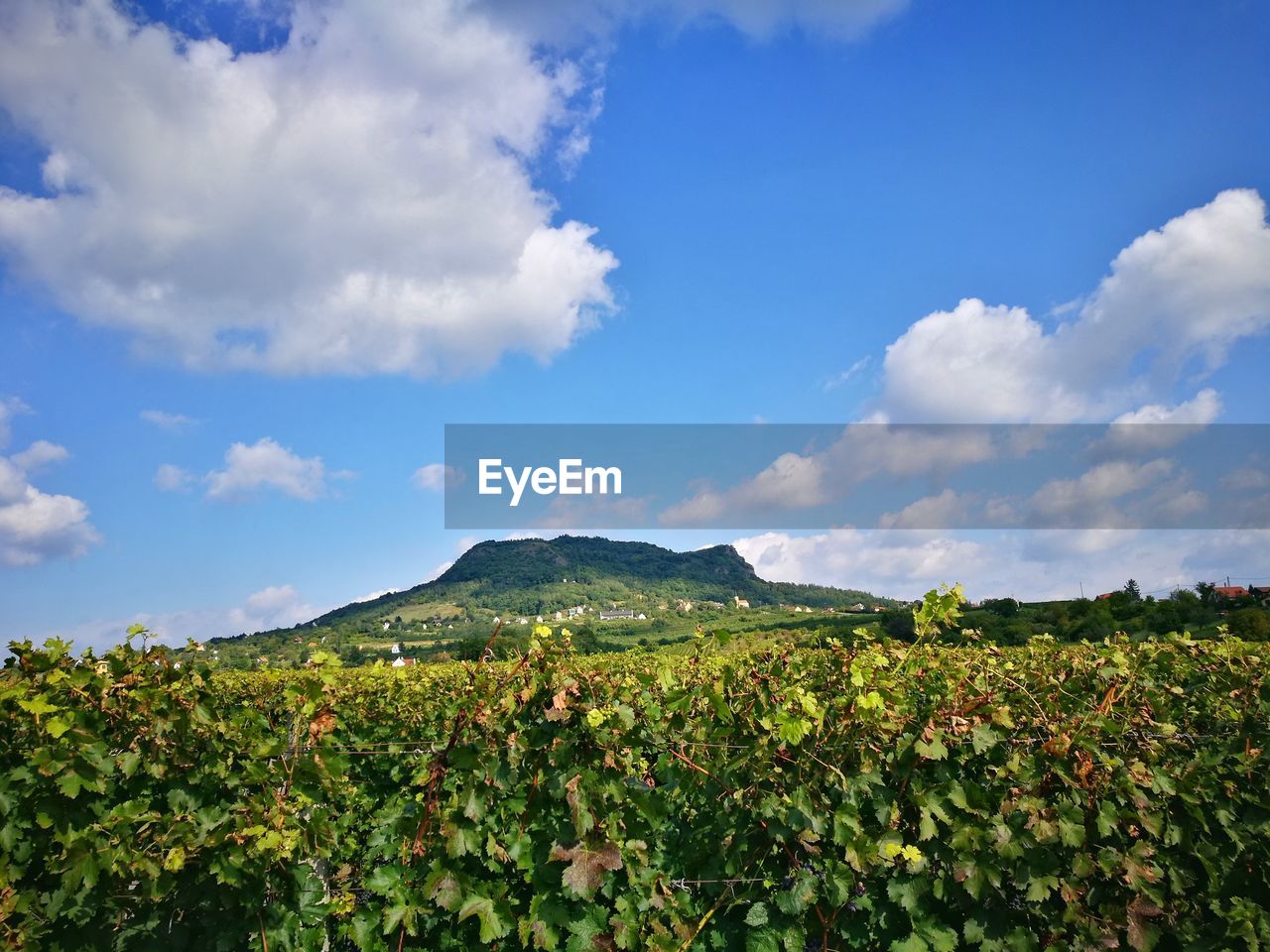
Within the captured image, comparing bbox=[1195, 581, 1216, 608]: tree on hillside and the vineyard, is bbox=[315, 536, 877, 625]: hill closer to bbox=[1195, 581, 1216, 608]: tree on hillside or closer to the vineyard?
bbox=[1195, 581, 1216, 608]: tree on hillside

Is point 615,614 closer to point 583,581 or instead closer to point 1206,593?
point 583,581

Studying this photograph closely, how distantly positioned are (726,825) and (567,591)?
11891 cm

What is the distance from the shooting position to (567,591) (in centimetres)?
12088

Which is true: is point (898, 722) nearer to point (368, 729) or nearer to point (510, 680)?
point (510, 680)

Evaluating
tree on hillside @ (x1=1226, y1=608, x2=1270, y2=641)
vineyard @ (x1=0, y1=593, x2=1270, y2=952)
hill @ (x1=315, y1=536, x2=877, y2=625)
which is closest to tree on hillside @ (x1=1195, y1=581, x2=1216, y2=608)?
tree on hillside @ (x1=1226, y1=608, x2=1270, y2=641)

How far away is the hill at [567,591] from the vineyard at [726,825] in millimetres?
82889

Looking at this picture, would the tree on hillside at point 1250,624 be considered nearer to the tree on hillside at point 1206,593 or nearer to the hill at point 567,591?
the tree on hillside at point 1206,593

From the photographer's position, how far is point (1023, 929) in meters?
3.48

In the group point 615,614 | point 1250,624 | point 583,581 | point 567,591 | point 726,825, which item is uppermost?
point 583,581

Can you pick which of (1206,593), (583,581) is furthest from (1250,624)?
(583,581)

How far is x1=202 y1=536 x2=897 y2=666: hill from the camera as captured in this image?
340ft

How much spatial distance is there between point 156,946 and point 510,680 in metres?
2.54

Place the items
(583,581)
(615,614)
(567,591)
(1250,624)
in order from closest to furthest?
(1250,624), (615,614), (567,591), (583,581)

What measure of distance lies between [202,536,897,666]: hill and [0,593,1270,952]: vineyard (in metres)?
82.9
